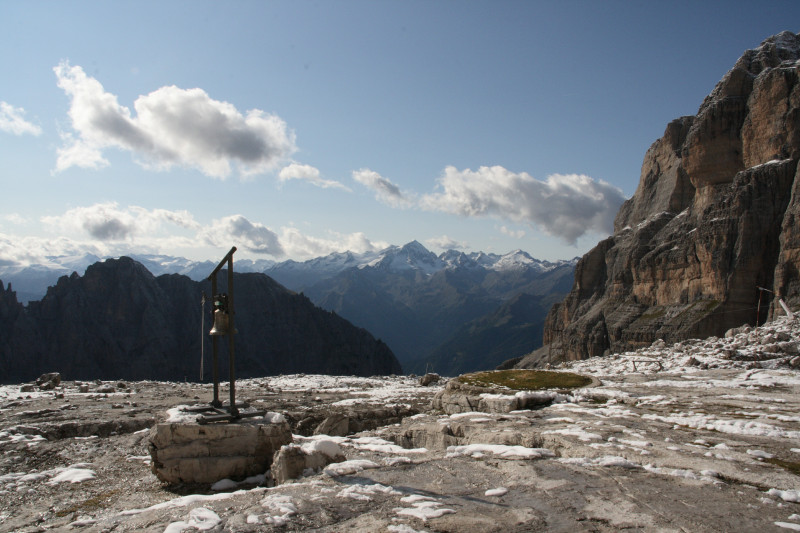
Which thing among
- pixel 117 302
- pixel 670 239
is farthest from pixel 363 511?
pixel 117 302

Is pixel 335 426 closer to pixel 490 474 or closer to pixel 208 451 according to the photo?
pixel 208 451

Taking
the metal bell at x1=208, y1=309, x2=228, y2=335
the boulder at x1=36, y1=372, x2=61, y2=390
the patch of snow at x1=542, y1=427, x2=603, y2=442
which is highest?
the metal bell at x1=208, y1=309, x2=228, y2=335

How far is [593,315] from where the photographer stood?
113938 mm

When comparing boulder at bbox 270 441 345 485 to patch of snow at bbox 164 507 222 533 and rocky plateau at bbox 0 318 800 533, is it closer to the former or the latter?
rocky plateau at bbox 0 318 800 533

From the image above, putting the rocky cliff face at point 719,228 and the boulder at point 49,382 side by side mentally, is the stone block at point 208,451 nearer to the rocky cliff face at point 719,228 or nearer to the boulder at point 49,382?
the boulder at point 49,382

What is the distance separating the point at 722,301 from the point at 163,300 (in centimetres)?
17134

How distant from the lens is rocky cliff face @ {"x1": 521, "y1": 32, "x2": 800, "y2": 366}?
7206 centimetres

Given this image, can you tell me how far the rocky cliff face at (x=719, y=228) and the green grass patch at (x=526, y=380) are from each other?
1972 inches

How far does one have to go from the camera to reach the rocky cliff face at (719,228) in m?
72.1

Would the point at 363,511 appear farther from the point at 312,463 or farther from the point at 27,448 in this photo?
the point at 27,448

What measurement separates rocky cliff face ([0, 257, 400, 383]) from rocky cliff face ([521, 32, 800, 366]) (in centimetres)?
11630

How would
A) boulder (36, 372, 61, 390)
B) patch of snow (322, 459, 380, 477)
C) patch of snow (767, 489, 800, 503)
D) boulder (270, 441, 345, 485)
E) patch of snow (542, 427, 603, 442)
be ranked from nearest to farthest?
patch of snow (767, 489, 800, 503) < patch of snow (322, 459, 380, 477) < boulder (270, 441, 345, 485) < patch of snow (542, 427, 603, 442) < boulder (36, 372, 61, 390)

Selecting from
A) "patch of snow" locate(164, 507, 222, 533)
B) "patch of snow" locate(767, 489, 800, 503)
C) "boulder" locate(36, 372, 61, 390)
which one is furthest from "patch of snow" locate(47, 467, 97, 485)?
"boulder" locate(36, 372, 61, 390)

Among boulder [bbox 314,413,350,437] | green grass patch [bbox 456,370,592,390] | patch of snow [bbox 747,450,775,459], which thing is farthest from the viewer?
green grass patch [bbox 456,370,592,390]
